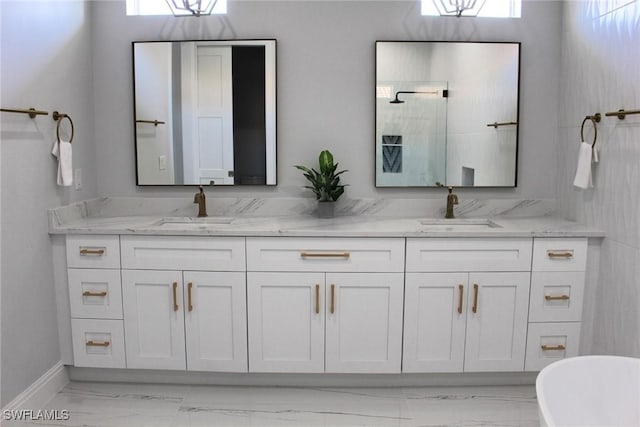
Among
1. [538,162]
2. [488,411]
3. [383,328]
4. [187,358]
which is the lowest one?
[488,411]

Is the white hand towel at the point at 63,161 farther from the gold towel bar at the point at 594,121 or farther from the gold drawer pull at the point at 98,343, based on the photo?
the gold towel bar at the point at 594,121

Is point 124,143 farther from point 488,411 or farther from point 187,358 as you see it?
point 488,411

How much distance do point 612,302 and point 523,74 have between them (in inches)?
54.2

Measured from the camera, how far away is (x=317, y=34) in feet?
10.2

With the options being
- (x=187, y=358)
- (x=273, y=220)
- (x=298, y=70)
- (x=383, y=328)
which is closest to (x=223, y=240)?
(x=273, y=220)

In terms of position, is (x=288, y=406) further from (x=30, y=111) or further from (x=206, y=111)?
(x=30, y=111)

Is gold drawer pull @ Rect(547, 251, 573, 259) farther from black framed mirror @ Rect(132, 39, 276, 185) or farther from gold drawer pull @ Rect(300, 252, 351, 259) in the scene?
black framed mirror @ Rect(132, 39, 276, 185)

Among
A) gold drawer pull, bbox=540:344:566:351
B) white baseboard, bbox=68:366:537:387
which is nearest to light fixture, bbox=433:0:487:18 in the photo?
gold drawer pull, bbox=540:344:566:351

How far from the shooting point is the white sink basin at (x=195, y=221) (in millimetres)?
2939

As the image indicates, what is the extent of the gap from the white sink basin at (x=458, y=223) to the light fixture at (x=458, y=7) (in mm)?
1171

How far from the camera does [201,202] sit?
310 cm

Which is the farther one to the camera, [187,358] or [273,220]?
[273,220]

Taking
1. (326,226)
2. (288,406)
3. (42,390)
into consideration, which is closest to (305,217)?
(326,226)

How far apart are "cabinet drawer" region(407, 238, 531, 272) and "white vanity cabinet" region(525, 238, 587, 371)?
3.4 inches
